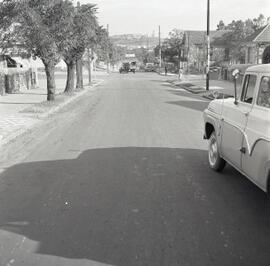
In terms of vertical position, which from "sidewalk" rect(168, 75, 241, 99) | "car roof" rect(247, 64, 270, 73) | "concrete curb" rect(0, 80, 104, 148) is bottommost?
"sidewalk" rect(168, 75, 241, 99)

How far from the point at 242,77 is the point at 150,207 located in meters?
2.39

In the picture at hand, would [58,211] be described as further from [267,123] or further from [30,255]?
[267,123]

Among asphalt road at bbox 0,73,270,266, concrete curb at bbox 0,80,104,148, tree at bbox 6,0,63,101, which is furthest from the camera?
tree at bbox 6,0,63,101

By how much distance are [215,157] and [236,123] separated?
1.47m

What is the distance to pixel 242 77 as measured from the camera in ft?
21.3

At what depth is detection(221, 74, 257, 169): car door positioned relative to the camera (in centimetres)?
577

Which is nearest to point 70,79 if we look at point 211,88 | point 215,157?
point 211,88

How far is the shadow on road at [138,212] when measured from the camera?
4.41 metres

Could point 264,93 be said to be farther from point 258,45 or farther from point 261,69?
point 258,45

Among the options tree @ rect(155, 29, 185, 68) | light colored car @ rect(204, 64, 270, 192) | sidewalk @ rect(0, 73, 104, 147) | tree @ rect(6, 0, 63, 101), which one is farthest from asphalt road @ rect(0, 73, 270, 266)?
tree @ rect(155, 29, 185, 68)

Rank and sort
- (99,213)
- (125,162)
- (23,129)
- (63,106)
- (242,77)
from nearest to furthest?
(99,213) < (242,77) < (125,162) < (23,129) < (63,106)

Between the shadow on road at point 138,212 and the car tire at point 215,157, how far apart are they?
0.47ft

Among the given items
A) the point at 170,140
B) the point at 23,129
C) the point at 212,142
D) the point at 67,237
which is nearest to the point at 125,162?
the point at 212,142

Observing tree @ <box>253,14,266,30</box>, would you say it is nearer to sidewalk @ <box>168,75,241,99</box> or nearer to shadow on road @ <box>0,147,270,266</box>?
sidewalk @ <box>168,75,241,99</box>
